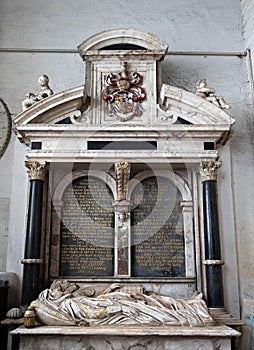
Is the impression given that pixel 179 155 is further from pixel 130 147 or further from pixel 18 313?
pixel 18 313

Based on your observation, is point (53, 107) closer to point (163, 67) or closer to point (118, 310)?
point (163, 67)

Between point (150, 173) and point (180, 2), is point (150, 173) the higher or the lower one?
the lower one

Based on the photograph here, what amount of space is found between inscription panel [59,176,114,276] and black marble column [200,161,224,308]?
4.50ft

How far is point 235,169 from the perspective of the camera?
22.7ft

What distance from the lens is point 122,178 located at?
20.6 ft

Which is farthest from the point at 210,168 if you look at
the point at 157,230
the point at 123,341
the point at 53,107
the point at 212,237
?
the point at 123,341

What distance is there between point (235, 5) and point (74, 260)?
17.7ft

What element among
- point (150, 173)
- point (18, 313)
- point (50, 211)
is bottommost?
point (18, 313)

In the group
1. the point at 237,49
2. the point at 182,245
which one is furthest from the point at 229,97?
the point at 182,245

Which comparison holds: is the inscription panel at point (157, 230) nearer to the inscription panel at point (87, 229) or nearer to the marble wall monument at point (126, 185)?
the marble wall monument at point (126, 185)

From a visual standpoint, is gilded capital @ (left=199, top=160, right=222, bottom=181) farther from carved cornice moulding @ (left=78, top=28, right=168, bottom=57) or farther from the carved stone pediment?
carved cornice moulding @ (left=78, top=28, right=168, bottom=57)

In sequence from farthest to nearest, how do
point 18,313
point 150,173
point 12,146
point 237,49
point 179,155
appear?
point 237,49
point 12,146
point 150,173
point 179,155
point 18,313

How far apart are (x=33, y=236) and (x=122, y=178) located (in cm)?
149

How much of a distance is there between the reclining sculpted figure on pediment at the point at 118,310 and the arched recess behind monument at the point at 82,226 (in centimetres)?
69
